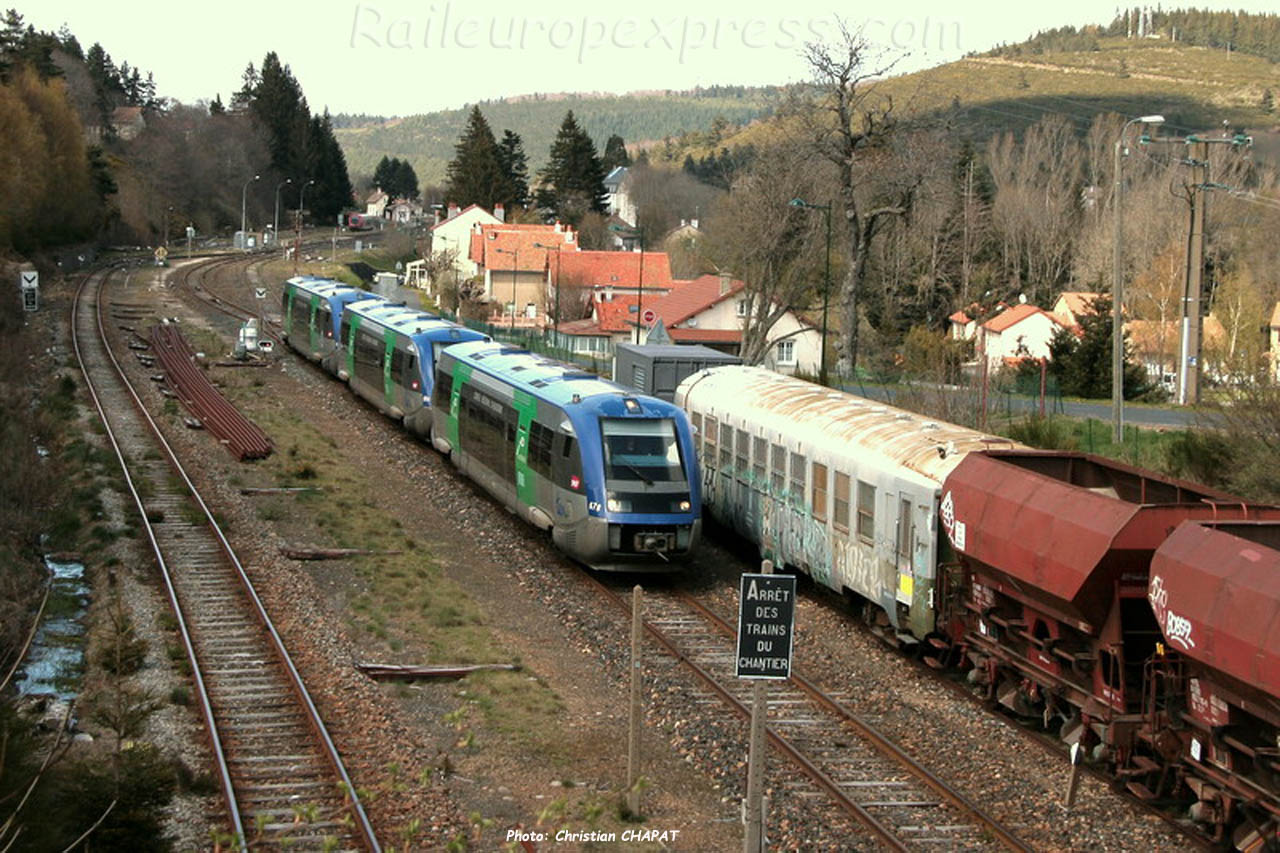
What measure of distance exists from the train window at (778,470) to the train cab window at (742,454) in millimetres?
1013

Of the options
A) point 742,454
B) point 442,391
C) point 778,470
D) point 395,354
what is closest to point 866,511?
point 778,470

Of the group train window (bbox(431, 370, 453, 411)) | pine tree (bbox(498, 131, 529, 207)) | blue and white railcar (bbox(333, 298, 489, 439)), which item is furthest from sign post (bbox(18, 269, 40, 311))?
pine tree (bbox(498, 131, 529, 207))

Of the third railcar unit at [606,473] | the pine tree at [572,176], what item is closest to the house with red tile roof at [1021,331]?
the third railcar unit at [606,473]

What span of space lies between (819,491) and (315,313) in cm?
2821

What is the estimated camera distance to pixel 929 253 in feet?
251

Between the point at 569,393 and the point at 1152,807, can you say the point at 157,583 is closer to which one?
the point at 569,393

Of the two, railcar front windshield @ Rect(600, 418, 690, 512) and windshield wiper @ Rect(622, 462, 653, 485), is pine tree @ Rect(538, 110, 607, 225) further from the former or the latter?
windshield wiper @ Rect(622, 462, 653, 485)

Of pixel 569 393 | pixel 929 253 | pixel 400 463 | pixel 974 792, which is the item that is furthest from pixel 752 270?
pixel 974 792

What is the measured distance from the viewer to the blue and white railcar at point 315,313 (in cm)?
4200

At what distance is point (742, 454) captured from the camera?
76.0 feet

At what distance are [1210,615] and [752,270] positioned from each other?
166 feet

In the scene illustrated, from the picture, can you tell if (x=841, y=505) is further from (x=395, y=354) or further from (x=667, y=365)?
(x=395, y=354)

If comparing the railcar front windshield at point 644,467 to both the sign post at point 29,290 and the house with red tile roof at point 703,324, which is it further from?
the house with red tile roof at point 703,324

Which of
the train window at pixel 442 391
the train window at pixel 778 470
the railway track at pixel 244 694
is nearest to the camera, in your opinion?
the railway track at pixel 244 694
